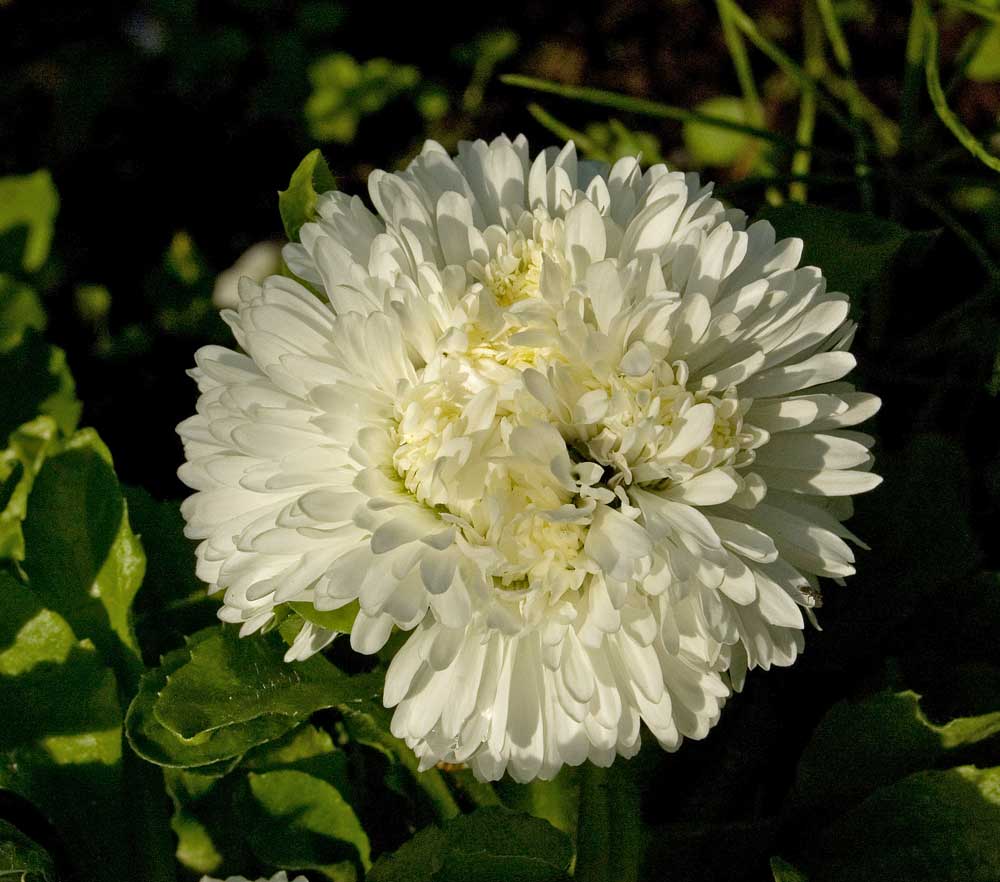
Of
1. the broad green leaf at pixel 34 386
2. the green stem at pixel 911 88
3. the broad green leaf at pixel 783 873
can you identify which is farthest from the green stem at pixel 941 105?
the broad green leaf at pixel 34 386

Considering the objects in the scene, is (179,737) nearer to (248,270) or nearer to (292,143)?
(248,270)

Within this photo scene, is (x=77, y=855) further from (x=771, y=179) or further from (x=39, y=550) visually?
(x=771, y=179)

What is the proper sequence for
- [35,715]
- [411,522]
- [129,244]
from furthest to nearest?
[129,244]
[35,715]
[411,522]

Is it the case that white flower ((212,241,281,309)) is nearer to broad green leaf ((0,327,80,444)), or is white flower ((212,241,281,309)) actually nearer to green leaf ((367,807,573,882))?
broad green leaf ((0,327,80,444))

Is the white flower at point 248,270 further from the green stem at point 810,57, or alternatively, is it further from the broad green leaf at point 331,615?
the broad green leaf at point 331,615

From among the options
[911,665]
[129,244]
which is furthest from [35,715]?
[129,244]
